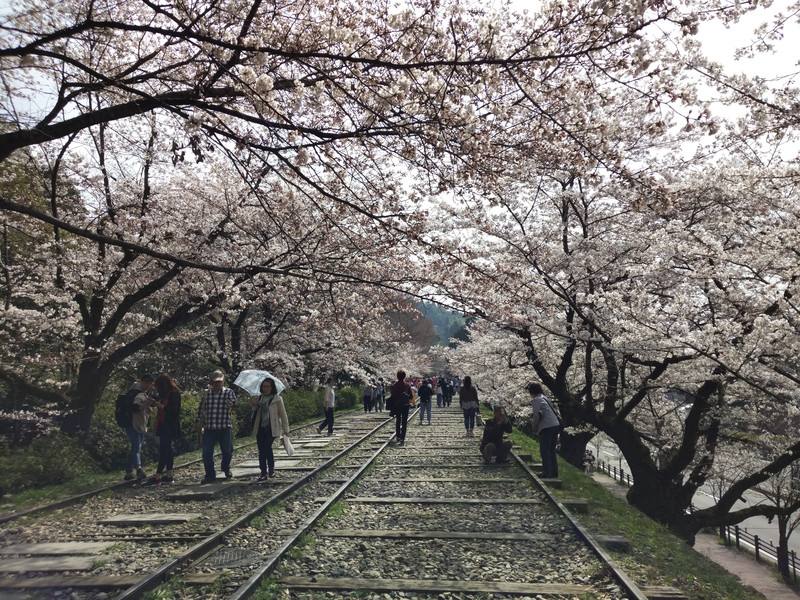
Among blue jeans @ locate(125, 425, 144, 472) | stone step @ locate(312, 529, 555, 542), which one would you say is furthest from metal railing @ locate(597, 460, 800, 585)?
blue jeans @ locate(125, 425, 144, 472)

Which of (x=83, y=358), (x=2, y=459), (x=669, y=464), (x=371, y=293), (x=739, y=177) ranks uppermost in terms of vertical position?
(x=739, y=177)

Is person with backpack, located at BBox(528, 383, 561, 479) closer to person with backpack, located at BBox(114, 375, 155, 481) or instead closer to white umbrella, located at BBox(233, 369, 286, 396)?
white umbrella, located at BBox(233, 369, 286, 396)

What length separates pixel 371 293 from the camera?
45.2 feet

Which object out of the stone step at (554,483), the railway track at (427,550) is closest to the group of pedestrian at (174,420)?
the railway track at (427,550)

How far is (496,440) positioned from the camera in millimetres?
12609

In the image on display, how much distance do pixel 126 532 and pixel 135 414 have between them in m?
3.49

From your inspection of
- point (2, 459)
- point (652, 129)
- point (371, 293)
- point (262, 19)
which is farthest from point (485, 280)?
point (2, 459)

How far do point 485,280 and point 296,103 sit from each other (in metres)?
3.15

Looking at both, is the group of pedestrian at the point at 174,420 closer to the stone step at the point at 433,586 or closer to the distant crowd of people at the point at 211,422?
the distant crowd of people at the point at 211,422

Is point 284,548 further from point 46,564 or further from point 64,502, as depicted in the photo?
point 64,502

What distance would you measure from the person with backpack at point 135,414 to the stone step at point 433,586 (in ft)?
19.7

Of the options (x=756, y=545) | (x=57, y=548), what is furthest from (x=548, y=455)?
(x=756, y=545)

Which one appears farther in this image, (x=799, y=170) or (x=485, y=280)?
(x=799, y=170)

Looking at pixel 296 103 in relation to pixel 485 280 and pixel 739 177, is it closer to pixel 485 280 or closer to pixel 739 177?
pixel 485 280
